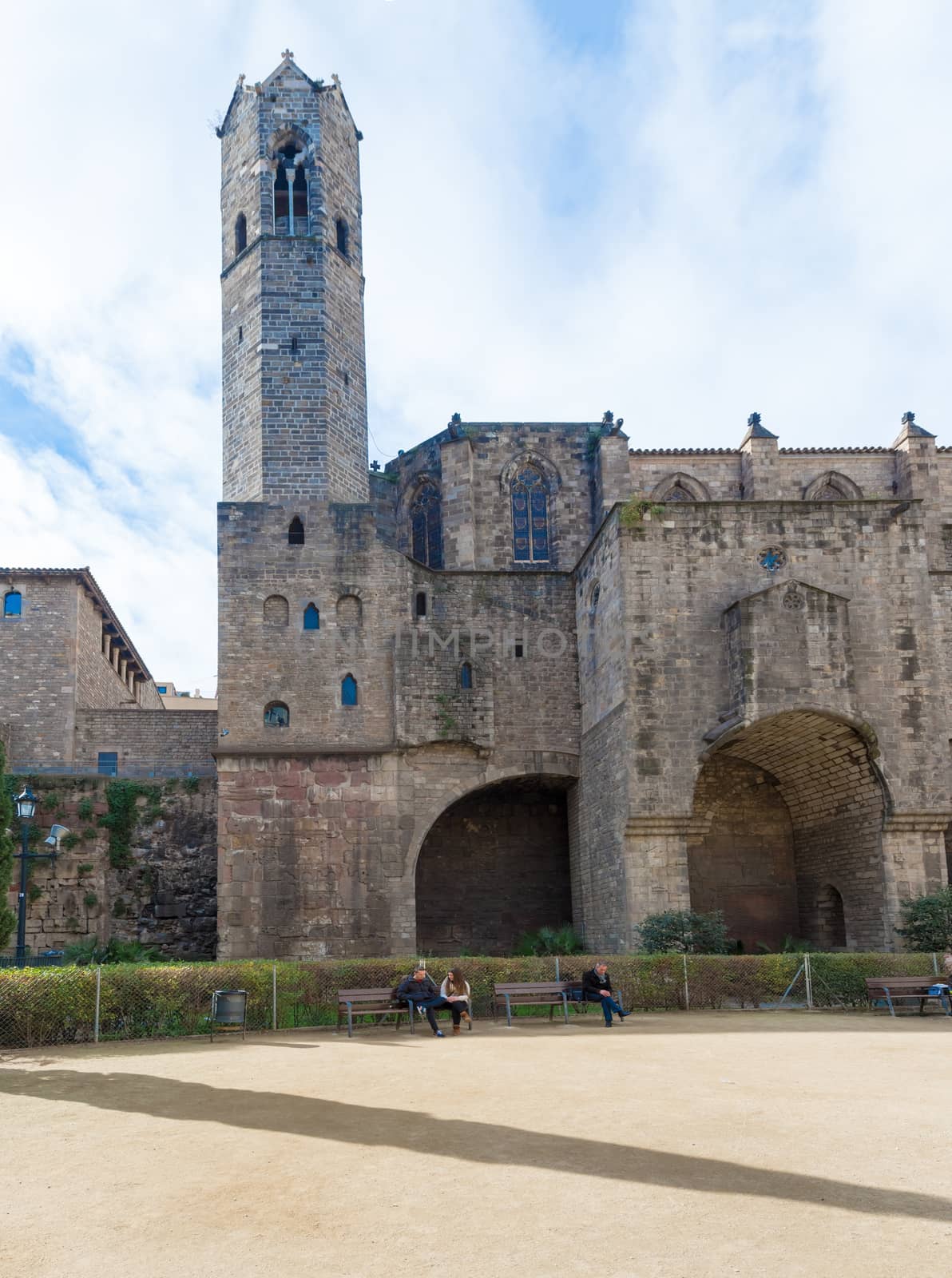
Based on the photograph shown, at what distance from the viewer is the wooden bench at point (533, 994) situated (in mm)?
16719

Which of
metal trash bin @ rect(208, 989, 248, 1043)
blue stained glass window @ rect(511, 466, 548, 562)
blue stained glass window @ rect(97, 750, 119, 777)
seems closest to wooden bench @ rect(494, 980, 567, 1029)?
metal trash bin @ rect(208, 989, 248, 1043)

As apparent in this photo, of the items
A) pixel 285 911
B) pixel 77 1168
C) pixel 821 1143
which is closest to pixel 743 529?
pixel 285 911

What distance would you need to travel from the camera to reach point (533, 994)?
17.1 m

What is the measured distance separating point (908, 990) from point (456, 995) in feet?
24.4

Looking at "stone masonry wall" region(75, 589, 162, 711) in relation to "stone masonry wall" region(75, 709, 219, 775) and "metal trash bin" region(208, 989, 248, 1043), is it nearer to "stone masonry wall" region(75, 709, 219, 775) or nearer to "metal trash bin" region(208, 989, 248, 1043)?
"stone masonry wall" region(75, 709, 219, 775)

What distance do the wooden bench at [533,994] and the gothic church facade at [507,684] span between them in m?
4.34

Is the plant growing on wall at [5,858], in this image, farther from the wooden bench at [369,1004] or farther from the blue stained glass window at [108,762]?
the blue stained glass window at [108,762]

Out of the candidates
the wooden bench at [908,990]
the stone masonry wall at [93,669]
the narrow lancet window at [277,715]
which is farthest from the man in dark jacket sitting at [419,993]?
the stone masonry wall at [93,669]

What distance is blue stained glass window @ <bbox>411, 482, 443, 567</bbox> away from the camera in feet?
104

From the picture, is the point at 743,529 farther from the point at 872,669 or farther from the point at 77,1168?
the point at 77,1168

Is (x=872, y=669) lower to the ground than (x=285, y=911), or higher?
higher

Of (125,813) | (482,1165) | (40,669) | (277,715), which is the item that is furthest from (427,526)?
(482,1165)

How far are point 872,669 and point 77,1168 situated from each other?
18677 millimetres

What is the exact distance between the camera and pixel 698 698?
22.2 metres
